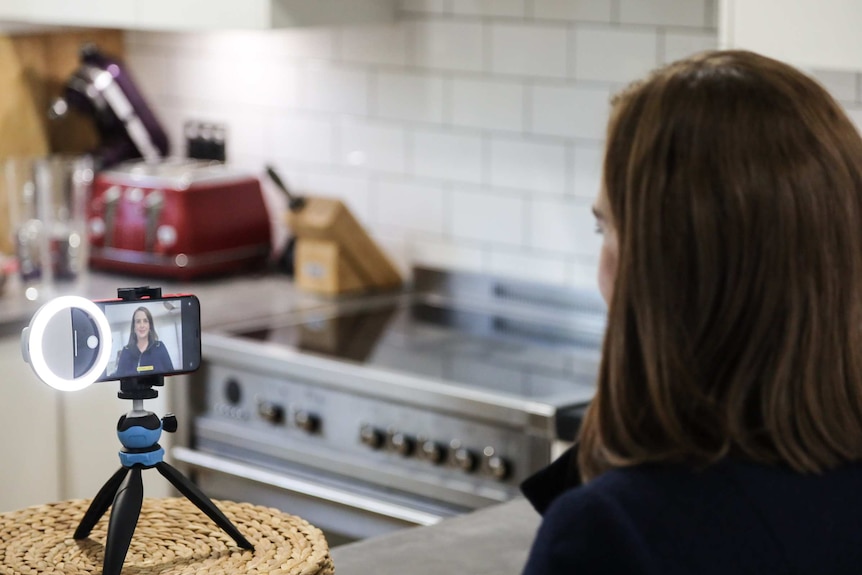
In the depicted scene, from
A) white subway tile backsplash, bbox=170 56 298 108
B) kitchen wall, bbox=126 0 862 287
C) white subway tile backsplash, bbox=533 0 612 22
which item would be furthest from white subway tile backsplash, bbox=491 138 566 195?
white subway tile backsplash, bbox=170 56 298 108

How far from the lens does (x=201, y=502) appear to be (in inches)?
49.1

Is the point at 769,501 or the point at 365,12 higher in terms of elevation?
the point at 365,12

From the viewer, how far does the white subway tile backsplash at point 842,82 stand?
2348mm

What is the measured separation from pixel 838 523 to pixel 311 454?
69.5 inches

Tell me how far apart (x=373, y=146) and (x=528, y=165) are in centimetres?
45

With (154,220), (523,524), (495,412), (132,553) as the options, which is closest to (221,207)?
(154,220)

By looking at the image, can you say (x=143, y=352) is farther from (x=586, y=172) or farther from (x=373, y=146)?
(x=373, y=146)

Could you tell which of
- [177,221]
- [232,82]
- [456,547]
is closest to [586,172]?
[177,221]

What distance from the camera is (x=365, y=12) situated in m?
3.08

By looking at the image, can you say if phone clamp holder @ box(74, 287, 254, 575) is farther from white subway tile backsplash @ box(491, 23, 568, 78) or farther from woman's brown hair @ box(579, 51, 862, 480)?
white subway tile backsplash @ box(491, 23, 568, 78)

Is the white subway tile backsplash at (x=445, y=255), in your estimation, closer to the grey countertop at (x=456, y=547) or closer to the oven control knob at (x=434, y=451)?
the oven control knob at (x=434, y=451)

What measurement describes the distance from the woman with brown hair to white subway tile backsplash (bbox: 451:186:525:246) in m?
2.07

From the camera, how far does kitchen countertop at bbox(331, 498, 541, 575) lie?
4.60 feet

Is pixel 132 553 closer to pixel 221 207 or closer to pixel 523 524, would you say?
pixel 523 524
